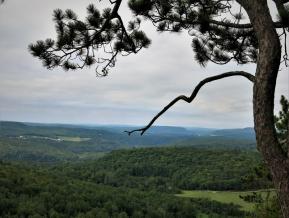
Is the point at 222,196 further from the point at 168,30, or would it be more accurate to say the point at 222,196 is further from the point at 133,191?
the point at 168,30

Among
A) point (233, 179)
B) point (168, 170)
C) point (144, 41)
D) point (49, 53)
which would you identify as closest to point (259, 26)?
point (144, 41)

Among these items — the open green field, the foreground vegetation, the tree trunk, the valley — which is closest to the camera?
the tree trunk

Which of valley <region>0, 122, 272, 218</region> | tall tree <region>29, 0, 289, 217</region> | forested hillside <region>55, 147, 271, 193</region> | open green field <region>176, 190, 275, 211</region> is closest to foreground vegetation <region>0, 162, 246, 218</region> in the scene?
valley <region>0, 122, 272, 218</region>

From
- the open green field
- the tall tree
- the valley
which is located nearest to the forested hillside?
the valley

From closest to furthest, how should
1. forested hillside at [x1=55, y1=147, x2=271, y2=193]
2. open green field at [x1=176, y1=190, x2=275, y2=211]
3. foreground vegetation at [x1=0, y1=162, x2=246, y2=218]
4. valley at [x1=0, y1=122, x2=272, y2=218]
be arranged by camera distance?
1. foreground vegetation at [x1=0, y1=162, x2=246, y2=218]
2. valley at [x1=0, y1=122, x2=272, y2=218]
3. open green field at [x1=176, y1=190, x2=275, y2=211]
4. forested hillside at [x1=55, y1=147, x2=271, y2=193]

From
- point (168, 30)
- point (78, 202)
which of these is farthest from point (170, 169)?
point (168, 30)

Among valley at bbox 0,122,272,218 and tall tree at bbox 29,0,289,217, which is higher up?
tall tree at bbox 29,0,289,217

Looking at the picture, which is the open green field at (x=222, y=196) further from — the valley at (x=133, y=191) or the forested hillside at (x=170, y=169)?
the forested hillside at (x=170, y=169)

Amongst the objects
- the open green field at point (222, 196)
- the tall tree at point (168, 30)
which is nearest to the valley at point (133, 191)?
the open green field at point (222, 196)

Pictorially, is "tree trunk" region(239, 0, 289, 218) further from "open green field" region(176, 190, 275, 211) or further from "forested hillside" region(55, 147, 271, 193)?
"forested hillside" region(55, 147, 271, 193)

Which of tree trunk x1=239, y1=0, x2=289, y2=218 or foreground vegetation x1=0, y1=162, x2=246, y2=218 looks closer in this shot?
tree trunk x1=239, y1=0, x2=289, y2=218

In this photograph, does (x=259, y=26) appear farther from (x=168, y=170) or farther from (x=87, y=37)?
(x=168, y=170)

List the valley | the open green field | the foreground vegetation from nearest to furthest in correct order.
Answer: the foreground vegetation < the valley < the open green field

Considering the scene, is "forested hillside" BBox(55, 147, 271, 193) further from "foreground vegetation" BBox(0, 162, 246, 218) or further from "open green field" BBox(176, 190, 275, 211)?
"foreground vegetation" BBox(0, 162, 246, 218)
